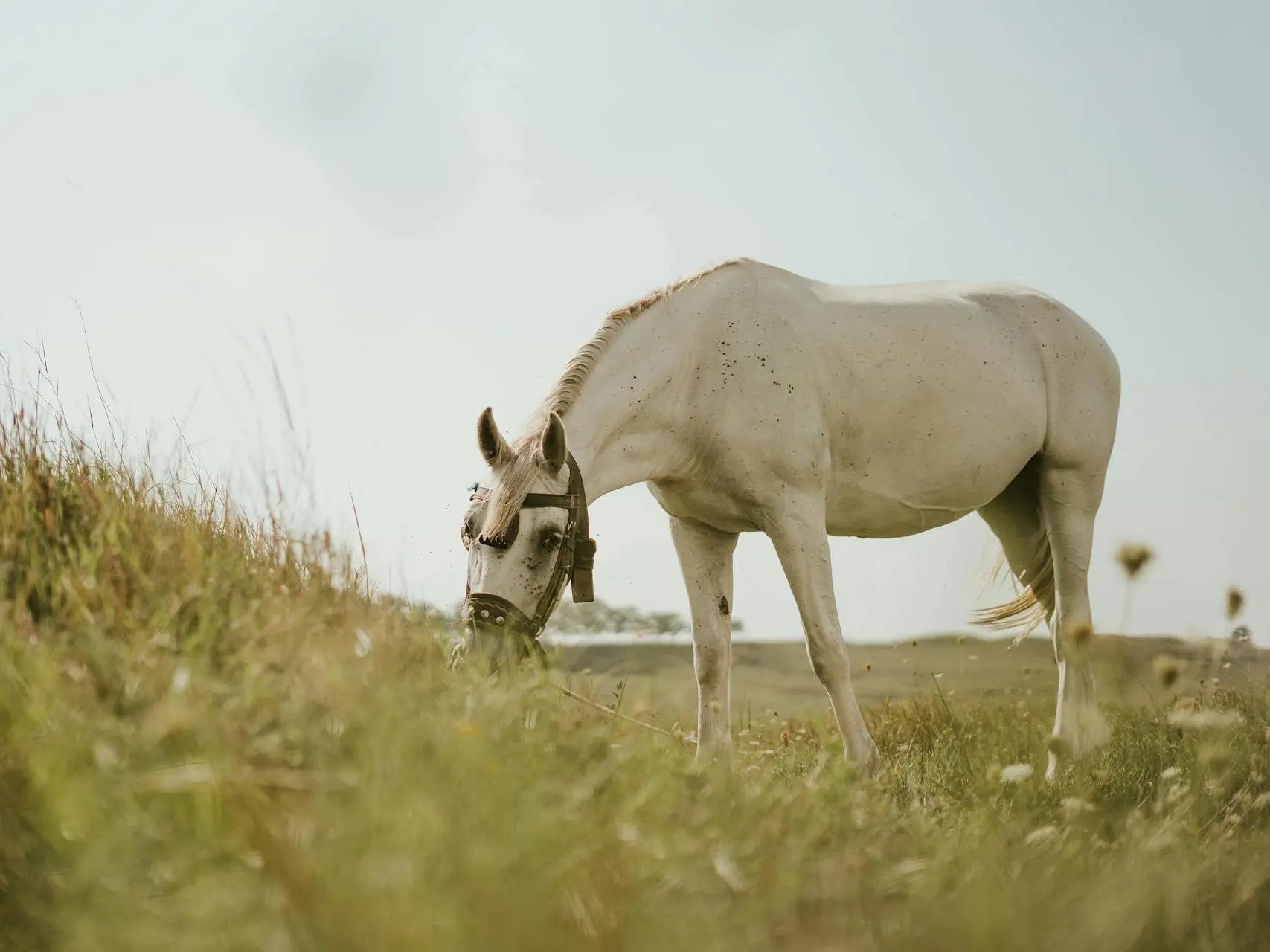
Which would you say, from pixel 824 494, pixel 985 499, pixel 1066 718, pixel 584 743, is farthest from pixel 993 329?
pixel 584 743

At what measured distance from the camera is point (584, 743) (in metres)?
2.67

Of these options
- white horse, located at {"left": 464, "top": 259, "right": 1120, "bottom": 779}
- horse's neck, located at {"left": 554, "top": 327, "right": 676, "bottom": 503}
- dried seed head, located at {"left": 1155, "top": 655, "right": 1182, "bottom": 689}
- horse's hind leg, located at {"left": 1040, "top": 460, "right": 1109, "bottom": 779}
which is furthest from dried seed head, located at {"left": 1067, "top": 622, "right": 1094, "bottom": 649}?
horse's hind leg, located at {"left": 1040, "top": 460, "right": 1109, "bottom": 779}

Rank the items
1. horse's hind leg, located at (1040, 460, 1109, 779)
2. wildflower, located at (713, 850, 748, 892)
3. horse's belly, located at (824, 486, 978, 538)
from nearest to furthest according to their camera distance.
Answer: wildflower, located at (713, 850, 748, 892)
horse's belly, located at (824, 486, 978, 538)
horse's hind leg, located at (1040, 460, 1109, 779)

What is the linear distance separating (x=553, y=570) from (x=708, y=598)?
140 centimetres

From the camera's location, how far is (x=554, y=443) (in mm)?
4273

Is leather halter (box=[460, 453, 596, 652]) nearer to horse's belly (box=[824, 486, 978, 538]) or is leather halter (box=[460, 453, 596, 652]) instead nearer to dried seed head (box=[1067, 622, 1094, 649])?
horse's belly (box=[824, 486, 978, 538])

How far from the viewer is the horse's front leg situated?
543cm

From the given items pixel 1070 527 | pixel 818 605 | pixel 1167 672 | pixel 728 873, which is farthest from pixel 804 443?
pixel 728 873

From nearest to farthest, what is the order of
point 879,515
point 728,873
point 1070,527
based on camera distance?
point 728,873 → point 879,515 → point 1070,527

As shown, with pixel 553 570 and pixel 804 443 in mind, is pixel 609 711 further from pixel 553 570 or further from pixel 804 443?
pixel 804 443

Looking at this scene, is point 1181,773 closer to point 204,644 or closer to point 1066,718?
point 1066,718

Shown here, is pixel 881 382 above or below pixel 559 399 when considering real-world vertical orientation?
above

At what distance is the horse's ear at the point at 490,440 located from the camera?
432 cm

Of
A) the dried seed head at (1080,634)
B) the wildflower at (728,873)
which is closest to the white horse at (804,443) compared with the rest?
the dried seed head at (1080,634)
